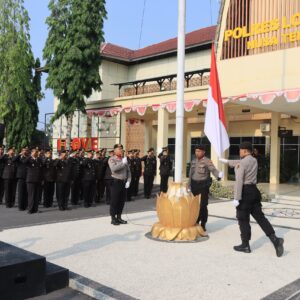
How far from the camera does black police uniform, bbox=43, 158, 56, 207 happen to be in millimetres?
10375

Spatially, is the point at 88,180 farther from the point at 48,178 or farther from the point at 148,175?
the point at 148,175

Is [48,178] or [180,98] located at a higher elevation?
[180,98]

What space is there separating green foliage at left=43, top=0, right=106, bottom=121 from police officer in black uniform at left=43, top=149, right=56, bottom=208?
370 inches

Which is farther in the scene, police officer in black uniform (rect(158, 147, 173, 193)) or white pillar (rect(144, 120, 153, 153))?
white pillar (rect(144, 120, 153, 153))

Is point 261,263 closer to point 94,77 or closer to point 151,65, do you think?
point 94,77

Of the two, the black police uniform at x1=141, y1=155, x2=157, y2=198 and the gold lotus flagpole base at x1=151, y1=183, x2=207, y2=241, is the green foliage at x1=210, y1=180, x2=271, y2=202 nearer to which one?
the black police uniform at x1=141, y1=155, x2=157, y2=198

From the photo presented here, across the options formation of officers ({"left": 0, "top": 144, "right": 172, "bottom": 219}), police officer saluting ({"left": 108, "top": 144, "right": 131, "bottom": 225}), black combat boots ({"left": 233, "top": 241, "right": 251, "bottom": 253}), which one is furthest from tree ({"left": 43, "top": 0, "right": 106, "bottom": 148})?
black combat boots ({"left": 233, "top": 241, "right": 251, "bottom": 253})

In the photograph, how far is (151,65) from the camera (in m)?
26.1

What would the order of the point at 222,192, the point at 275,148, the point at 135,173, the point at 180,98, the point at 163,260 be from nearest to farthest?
the point at 163,260
the point at 180,98
the point at 135,173
the point at 222,192
the point at 275,148

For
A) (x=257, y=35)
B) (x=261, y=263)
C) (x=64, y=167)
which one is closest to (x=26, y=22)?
(x=257, y=35)

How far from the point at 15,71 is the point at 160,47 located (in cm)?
928

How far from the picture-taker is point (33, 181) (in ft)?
32.1

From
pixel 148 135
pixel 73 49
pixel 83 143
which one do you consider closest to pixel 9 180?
pixel 73 49

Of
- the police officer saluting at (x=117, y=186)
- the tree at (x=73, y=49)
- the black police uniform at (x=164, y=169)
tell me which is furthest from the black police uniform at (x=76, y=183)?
the tree at (x=73, y=49)
